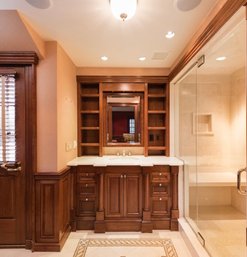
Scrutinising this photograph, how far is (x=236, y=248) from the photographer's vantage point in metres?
2.41

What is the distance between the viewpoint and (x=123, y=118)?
3.75 metres

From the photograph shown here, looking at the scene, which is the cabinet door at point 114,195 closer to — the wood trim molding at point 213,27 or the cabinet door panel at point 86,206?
the cabinet door panel at point 86,206

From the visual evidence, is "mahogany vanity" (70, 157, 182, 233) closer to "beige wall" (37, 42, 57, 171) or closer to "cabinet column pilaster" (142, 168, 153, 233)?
"cabinet column pilaster" (142, 168, 153, 233)

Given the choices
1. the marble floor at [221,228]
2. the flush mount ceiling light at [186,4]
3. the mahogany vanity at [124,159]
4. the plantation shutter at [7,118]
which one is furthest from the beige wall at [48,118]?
the marble floor at [221,228]

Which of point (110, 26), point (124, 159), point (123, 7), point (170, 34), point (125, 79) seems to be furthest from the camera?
point (125, 79)

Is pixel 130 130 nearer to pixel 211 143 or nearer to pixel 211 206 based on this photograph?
pixel 211 143

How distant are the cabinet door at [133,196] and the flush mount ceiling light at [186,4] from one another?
220 cm

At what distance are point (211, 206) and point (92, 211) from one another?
1798 mm

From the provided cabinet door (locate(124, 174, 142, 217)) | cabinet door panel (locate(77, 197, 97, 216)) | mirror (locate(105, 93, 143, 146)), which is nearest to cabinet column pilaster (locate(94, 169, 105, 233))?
cabinet door panel (locate(77, 197, 97, 216))

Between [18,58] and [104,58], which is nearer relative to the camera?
[18,58]

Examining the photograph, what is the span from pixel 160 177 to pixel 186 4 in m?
2.26

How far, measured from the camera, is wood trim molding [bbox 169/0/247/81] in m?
1.46

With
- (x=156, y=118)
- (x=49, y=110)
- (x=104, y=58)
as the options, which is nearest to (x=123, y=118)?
(x=156, y=118)

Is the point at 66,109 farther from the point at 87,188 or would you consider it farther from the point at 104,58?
the point at 87,188
